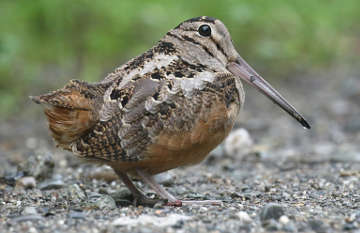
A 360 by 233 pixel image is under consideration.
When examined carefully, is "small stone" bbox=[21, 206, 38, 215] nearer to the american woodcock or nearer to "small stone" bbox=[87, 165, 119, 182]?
the american woodcock

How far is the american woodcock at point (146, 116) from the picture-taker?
14.8 feet

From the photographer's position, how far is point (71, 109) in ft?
14.9

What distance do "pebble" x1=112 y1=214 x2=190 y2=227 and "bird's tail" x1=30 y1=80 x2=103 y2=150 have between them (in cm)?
79

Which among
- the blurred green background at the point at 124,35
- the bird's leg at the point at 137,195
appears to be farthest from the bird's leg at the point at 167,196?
the blurred green background at the point at 124,35

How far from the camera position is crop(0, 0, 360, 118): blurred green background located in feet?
31.2

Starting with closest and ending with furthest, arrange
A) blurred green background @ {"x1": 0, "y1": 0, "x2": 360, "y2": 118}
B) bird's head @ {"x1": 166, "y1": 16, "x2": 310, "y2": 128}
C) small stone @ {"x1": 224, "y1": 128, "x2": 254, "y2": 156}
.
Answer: bird's head @ {"x1": 166, "y1": 16, "x2": 310, "y2": 128}
small stone @ {"x1": 224, "y1": 128, "x2": 254, "y2": 156}
blurred green background @ {"x1": 0, "y1": 0, "x2": 360, "y2": 118}

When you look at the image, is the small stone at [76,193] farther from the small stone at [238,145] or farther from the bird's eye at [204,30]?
the small stone at [238,145]

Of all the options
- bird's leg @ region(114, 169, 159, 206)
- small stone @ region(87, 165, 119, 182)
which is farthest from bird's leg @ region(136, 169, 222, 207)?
small stone @ region(87, 165, 119, 182)

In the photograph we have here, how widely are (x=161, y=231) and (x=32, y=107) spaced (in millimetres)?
5693

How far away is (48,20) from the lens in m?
9.77

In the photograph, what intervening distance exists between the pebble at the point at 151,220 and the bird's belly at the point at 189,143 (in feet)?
1.58

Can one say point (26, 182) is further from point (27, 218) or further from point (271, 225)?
point (271, 225)

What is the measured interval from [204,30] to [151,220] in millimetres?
1675

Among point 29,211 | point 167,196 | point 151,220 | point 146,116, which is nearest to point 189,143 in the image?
point 146,116
